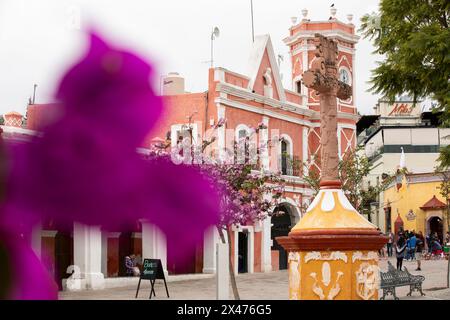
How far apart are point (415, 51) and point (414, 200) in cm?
3260

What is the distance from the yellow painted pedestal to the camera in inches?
290

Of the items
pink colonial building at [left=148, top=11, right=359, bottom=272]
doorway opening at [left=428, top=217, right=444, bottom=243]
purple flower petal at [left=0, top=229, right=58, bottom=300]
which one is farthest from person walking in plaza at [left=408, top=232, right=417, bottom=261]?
purple flower petal at [left=0, top=229, right=58, bottom=300]

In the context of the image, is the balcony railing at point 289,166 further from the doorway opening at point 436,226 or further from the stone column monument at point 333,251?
the stone column monument at point 333,251

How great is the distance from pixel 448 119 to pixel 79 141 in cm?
1322

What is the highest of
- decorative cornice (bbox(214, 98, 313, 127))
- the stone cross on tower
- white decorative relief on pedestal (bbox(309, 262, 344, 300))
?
decorative cornice (bbox(214, 98, 313, 127))

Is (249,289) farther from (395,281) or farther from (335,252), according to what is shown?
(335,252)

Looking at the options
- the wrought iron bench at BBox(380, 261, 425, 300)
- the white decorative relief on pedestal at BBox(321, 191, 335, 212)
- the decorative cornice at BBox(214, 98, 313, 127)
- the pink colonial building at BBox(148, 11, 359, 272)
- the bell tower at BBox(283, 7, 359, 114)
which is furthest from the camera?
the bell tower at BBox(283, 7, 359, 114)

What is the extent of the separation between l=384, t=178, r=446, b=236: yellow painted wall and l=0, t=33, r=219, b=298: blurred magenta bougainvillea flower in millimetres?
43919

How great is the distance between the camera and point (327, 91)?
849 cm

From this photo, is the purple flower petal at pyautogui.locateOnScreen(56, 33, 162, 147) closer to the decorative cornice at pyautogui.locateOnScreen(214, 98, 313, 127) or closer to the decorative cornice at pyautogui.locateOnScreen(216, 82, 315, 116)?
the decorative cornice at pyautogui.locateOnScreen(214, 98, 313, 127)

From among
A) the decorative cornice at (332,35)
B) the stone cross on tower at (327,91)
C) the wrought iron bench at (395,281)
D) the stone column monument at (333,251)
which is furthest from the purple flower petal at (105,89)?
the decorative cornice at (332,35)

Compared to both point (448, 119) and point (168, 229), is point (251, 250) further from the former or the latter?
point (168, 229)

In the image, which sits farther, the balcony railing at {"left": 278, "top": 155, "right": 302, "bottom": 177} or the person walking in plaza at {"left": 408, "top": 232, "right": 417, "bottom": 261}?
the person walking in plaza at {"left": 408, "top": 232, "right": 417, "bottom": 261}

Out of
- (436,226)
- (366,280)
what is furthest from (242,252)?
(366,280)
